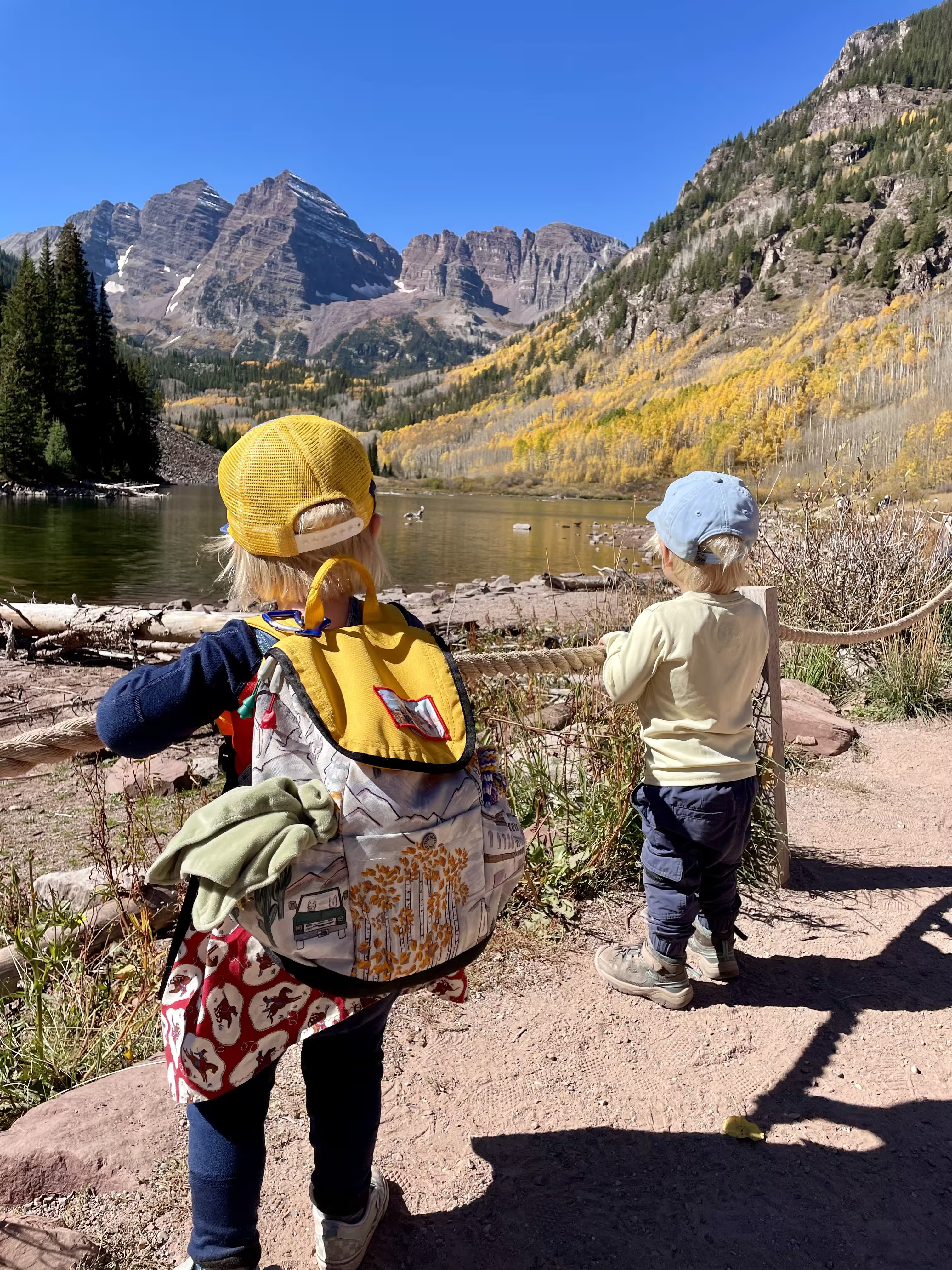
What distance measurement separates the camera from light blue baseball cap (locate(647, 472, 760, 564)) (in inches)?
92.4

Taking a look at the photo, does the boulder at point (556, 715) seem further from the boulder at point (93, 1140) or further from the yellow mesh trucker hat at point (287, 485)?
the yellow mesh trucker hat at point (287, 485)

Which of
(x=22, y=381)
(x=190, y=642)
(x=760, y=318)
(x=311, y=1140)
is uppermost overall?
(x=760, y=318)

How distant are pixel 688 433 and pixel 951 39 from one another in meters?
107

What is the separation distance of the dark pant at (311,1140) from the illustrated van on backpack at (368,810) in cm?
25

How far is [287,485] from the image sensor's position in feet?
4.65

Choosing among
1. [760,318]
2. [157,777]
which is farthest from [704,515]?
[760,318]

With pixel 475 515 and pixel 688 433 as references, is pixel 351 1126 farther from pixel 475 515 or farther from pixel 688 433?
pixel 688 433

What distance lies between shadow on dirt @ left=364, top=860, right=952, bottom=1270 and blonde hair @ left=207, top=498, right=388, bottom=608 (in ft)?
4.67

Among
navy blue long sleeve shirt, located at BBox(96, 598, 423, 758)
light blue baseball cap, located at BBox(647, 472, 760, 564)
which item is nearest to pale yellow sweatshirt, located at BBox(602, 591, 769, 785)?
light blue baseball cap, located at BBox(647, 472, 760, 564)

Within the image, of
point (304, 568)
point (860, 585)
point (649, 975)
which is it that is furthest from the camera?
point (860, 585)

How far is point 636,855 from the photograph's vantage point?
3451 millimetres

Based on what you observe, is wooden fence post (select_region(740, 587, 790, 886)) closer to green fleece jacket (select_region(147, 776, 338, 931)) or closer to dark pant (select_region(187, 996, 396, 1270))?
dark pant (select_region(187, 996, 396, 1270))

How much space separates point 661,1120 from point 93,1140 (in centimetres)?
144

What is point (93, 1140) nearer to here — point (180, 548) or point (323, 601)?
point (323, 601)
